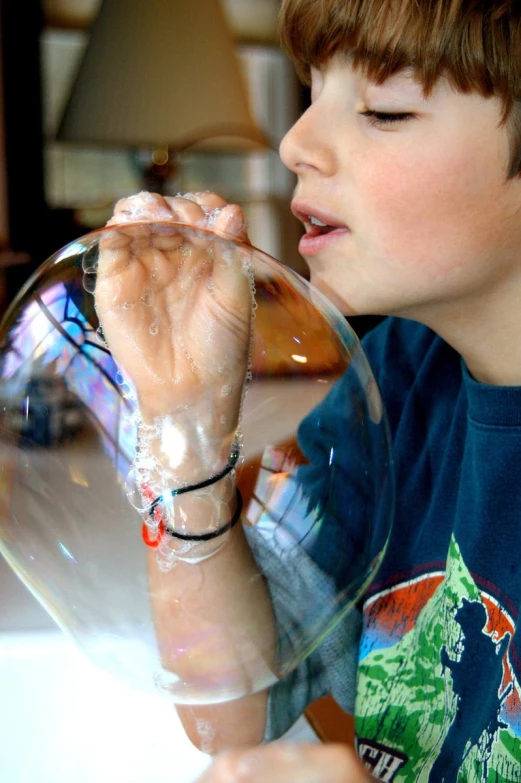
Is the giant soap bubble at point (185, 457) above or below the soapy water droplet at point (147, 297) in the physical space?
below

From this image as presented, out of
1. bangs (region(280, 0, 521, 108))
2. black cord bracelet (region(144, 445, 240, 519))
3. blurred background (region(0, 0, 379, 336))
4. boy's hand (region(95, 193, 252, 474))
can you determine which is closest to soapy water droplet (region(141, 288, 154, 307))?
boy's hand (region(95, 193, 252, 474))

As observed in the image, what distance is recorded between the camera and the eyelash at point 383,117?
0.56m

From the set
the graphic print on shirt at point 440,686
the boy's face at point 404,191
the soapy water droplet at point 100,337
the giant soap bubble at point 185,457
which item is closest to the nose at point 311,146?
the boy's face at point 404,191

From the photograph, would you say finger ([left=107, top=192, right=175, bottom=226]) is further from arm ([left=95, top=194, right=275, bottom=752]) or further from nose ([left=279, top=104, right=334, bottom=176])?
nose ([left=279, top=104, right=334, bottom=176])

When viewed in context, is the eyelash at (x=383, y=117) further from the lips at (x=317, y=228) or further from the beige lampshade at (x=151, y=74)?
the beige lampshade at (x=151, y=74)

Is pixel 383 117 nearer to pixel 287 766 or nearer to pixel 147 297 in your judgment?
pixel 147 297

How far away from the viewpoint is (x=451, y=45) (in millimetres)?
554

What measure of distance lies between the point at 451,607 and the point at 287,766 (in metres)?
0.26

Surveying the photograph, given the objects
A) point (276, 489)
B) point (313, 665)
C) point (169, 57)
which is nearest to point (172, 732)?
point (313, 665)

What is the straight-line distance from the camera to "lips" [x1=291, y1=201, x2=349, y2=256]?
593 mm

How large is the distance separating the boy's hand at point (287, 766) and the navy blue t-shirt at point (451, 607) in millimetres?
174

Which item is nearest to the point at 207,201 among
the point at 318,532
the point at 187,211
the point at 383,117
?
the point at 187,211

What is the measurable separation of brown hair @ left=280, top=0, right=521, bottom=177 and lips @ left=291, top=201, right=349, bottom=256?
101 millimetres

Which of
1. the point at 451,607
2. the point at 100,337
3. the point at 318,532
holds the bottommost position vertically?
the point at 451,607
